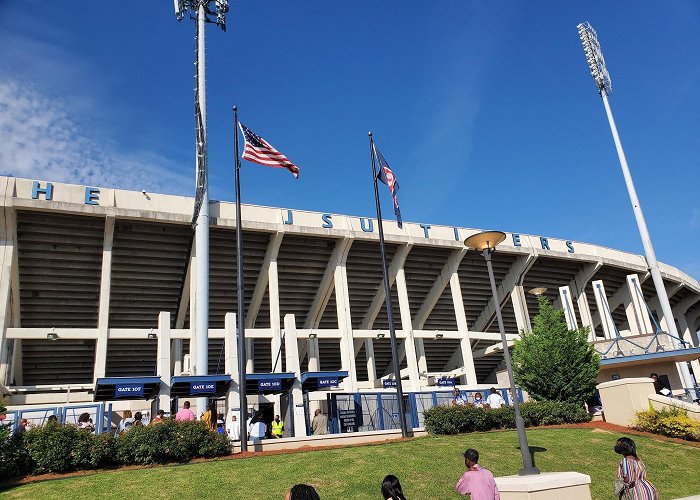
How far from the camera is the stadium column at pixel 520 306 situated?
3825 centimetres

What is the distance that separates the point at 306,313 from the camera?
119 ft

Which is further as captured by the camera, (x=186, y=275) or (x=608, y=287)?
(x=608, y=287)

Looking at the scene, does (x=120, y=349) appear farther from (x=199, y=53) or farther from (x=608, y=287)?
(x=608, y=287)

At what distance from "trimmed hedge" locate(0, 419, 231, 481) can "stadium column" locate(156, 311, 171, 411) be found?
5436 millimetres

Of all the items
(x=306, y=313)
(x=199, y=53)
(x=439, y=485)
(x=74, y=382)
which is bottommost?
(x=439, y=485)

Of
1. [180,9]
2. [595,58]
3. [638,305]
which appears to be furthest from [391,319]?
[595,58]

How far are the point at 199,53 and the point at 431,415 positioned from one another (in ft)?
69.6

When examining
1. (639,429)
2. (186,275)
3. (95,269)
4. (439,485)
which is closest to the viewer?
(439,485)

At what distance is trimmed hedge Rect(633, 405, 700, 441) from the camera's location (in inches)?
692

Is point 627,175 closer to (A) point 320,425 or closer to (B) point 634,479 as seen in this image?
(A) point 320,425

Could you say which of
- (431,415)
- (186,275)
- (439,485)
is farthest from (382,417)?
(186,275)

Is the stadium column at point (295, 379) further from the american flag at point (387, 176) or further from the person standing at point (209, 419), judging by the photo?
the american flag at point (387, 176)

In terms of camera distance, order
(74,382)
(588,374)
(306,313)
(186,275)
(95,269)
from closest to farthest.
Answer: (588,374) → (95,269) → (186,275) → (74,382) → (306,313)

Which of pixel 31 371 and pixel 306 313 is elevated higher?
pixel 306 313
